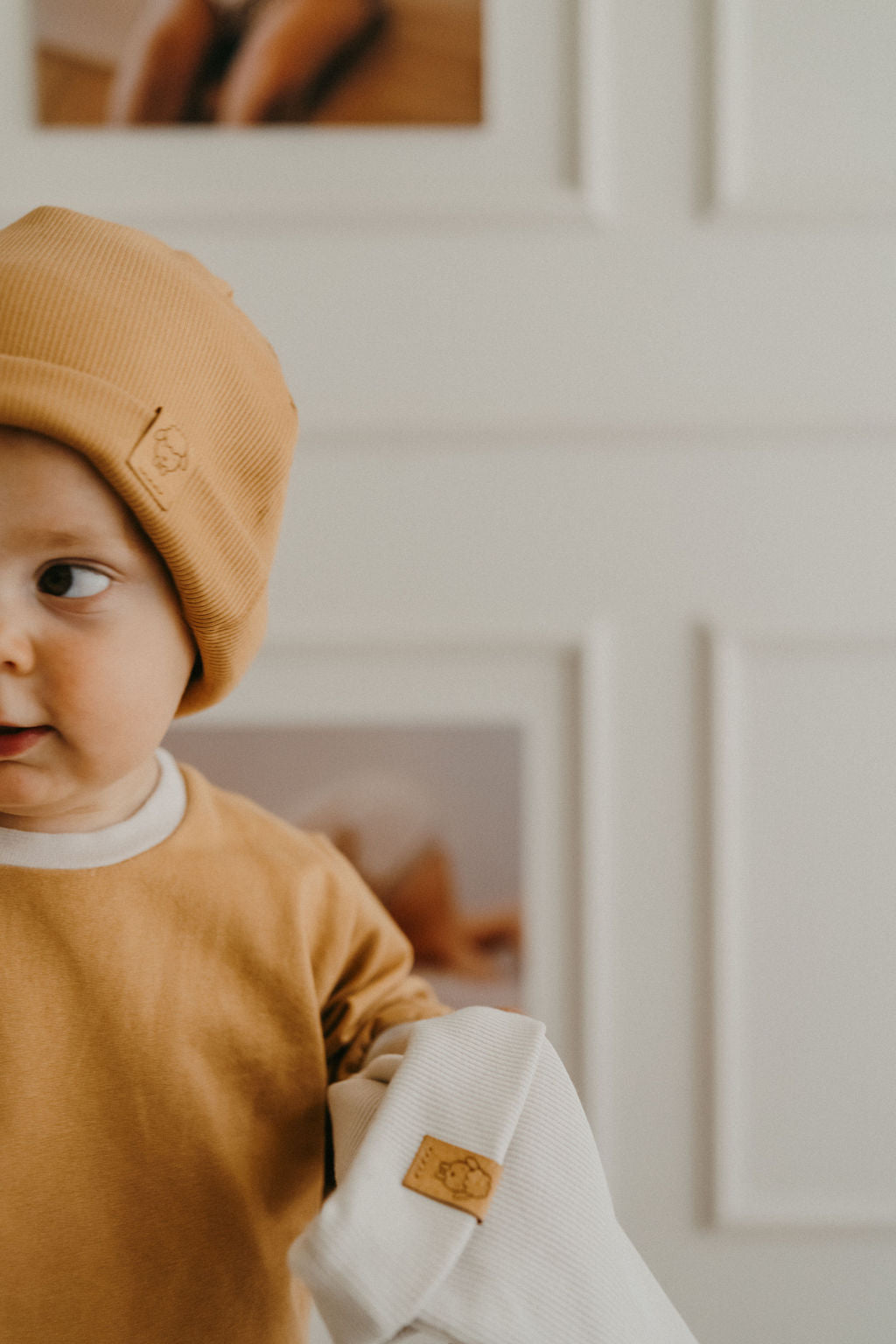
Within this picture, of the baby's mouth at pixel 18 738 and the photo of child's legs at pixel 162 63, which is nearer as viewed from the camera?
the baby's mouth at pixel 18 738

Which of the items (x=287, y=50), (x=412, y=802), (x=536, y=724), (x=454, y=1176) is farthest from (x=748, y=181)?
(x=454, y=1176)

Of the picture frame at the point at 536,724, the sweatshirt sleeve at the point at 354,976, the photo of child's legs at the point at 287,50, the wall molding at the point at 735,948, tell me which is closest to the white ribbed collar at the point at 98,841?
the sweatshirt sleeve at the point at 354,976

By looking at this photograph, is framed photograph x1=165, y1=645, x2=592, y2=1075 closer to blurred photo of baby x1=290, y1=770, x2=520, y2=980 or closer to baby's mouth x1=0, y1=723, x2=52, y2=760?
blurred photo of baby x1=290, y1=770, x2=520, y2=980

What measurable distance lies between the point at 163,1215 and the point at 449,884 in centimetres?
49

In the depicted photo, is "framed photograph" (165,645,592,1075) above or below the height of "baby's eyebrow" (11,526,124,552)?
below

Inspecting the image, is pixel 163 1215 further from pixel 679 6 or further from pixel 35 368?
pixel 679 6

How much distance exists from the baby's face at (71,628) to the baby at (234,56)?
2.07ft

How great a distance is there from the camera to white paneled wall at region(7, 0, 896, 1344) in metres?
0.94

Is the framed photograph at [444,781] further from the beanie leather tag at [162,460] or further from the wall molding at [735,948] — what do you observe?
the beanie leather tag at [162,460]

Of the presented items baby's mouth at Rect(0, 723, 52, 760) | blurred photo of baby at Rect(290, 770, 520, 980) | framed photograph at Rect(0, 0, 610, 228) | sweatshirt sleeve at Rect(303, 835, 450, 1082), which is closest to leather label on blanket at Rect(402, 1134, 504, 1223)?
sweatshirt sleeve at Rect(303, 835, 450, 1082)

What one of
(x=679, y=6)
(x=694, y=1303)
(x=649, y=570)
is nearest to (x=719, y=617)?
(x=649, y=570)

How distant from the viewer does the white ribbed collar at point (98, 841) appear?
54 cm

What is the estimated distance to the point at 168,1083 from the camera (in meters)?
0.54

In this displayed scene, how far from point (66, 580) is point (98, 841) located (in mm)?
157
